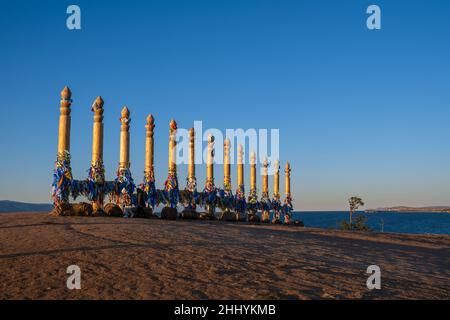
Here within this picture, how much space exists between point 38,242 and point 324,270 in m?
5.97

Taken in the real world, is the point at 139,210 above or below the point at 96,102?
below

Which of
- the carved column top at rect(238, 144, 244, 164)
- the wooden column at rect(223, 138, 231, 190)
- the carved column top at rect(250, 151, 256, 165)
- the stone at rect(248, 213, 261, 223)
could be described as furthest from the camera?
the carved column top at rect(250, 151, 256, 165)

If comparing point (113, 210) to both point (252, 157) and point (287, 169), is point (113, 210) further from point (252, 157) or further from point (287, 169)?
point (287, 169)

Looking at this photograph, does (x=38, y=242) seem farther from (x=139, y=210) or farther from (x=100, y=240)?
(x=139, y=210)

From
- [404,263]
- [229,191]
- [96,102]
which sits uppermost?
[96,102]

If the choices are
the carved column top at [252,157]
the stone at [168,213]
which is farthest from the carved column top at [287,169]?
the stone at [168,213]

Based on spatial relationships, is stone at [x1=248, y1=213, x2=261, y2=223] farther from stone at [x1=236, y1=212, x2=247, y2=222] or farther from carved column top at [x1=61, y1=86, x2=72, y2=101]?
carved column top at [x1=61, y1=86, x2=72, y2=101]

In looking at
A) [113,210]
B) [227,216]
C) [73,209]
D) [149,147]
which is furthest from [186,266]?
[227,216]

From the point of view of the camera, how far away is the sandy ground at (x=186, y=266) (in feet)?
23.8

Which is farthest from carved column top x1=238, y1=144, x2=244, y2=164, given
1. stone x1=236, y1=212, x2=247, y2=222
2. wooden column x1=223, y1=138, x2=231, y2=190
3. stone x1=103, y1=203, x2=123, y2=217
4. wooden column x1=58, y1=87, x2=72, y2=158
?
wooden column x1=58, y1=87, x2=72, y2=158

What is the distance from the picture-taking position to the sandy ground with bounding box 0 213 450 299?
7.25m

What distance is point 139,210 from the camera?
68.7ft

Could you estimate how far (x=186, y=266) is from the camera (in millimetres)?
8836
